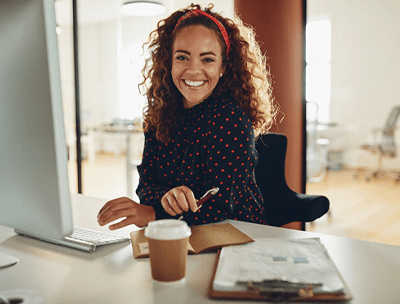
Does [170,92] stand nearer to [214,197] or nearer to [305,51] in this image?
[214,197]

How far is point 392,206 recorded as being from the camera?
117 inches

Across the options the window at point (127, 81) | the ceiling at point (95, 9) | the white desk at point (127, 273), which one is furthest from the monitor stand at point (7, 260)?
the window at point (127, 81)

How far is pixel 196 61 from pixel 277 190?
65cm

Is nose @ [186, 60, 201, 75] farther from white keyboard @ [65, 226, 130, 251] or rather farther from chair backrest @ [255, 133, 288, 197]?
white keyboard @ [65, 226, 130, 251]

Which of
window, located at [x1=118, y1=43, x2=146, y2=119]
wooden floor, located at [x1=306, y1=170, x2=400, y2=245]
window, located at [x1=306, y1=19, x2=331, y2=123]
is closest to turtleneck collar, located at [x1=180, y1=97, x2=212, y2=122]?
wooden floor, located at [x1=306, y1=170, x2=400, y2=245]

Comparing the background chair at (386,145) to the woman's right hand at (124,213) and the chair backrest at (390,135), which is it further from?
the woman's right hand at (124,213)

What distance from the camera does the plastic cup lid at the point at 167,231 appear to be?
1.98ft

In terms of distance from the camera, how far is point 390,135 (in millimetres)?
2854

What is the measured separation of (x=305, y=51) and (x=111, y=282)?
2.04 metres

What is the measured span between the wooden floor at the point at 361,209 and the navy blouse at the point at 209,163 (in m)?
1.85

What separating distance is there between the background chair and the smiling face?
196cm

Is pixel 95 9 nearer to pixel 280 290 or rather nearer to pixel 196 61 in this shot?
pixel 196 61

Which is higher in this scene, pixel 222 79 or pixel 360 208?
pixel 222 79

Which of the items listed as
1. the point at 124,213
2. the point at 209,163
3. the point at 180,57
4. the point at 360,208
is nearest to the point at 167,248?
the point at 124,213
